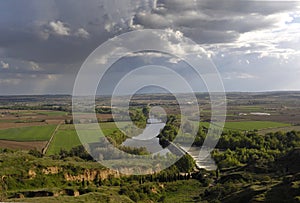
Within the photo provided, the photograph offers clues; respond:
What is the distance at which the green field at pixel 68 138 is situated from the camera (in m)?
53.2

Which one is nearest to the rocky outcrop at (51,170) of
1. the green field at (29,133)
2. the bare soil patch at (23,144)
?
the bare soil patch at (23,144)

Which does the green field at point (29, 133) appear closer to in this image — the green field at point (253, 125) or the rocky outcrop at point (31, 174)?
the rocky outcrop at point (31, 174)

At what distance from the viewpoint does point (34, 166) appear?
122ft

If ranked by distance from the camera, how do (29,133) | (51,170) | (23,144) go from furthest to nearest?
1. (29,133)
2. (23,144)
3. (51,170)

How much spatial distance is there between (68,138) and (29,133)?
35.3 ft

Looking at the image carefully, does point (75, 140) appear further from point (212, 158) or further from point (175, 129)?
point (212, 158)

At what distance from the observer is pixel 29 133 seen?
7225 centimetres

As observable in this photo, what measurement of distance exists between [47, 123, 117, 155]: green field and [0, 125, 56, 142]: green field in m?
2.14

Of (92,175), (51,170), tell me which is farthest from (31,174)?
(92,175)

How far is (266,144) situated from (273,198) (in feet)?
124

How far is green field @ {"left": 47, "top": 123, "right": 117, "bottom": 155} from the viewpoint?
53225 millimetres

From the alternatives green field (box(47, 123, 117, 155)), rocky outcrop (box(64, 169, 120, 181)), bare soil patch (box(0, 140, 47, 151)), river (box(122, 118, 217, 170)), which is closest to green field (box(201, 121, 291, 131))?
river (box(122, 118, 217, 170))

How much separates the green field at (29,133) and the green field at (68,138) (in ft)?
7.03

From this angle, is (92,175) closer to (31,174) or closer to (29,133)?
(31,174)
